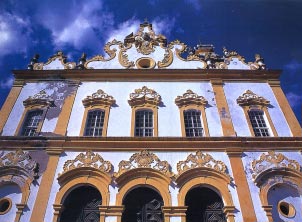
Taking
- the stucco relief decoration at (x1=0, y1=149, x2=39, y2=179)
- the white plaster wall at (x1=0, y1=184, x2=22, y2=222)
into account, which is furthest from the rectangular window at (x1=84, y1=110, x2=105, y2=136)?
the white plaster wall at (x1=0, y1=184, x2=22, y2=222)

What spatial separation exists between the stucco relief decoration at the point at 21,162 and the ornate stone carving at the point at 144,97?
578 cm

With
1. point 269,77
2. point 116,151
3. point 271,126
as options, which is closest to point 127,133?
point 116,151

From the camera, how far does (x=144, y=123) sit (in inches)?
585

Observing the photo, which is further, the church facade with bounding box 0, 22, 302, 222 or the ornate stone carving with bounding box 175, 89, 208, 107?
the ornate stone carving with bounding box 175, 89, 208, 107

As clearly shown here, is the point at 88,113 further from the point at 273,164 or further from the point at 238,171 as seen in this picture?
the point at 273,164

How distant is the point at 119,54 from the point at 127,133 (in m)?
6.53

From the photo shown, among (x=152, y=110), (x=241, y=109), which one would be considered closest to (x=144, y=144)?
(x=152, y=110)

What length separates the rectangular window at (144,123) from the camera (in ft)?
47.6

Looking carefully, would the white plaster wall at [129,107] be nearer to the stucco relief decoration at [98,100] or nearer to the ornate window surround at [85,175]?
the stucco relief decoration at [98,100]

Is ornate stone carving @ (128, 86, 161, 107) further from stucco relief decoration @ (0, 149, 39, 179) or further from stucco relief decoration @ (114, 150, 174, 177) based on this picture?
stucco relief decoration @ (0, 149, 39, 179)

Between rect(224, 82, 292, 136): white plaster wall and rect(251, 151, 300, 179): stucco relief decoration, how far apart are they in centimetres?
150

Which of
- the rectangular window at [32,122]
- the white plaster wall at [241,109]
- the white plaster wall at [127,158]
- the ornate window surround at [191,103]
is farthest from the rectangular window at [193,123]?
the rectangular window at [32,122]

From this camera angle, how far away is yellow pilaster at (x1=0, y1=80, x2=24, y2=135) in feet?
48.7

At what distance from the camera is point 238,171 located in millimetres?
12703
